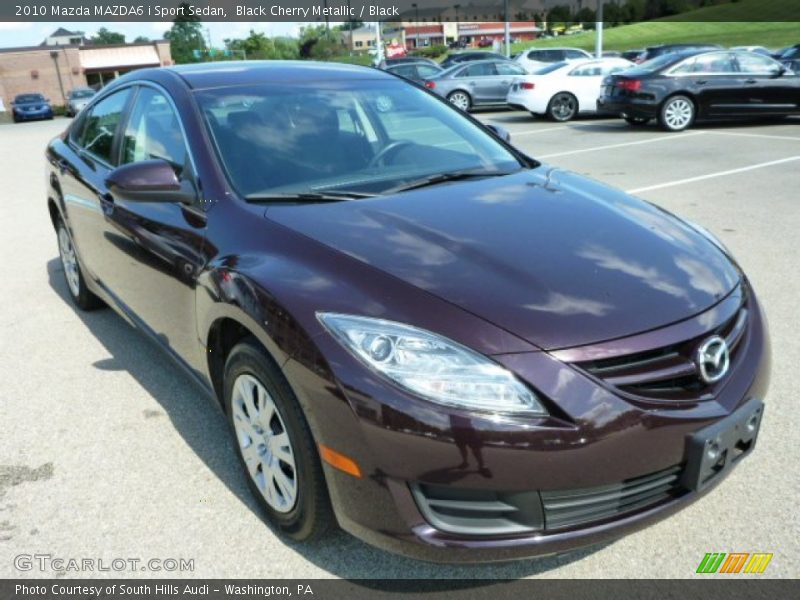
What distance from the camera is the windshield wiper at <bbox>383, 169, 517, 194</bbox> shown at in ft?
9.98

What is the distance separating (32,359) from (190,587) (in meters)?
2.55

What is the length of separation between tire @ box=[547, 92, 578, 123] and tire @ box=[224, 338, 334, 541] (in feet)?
49.9

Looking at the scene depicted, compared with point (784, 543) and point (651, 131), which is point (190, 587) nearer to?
point (784, 543)

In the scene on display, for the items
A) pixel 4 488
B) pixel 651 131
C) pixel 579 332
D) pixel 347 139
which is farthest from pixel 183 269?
pixel 651 131

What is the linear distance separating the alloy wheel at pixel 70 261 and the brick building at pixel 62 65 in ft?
183

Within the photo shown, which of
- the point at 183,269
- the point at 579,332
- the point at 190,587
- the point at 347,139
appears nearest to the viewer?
the point at 579,332

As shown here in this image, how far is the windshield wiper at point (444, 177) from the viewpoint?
120 inches

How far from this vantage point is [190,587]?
2377mm

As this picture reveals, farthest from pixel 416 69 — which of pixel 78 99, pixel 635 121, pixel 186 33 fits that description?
pixel 186 33

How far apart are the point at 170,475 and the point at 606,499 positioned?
1833 millimetres

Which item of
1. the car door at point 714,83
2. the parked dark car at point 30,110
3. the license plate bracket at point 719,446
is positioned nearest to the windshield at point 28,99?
the parked dark car at point 30,110

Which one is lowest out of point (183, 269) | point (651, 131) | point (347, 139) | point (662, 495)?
point (651, 131)

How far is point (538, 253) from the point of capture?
2463 millimetres

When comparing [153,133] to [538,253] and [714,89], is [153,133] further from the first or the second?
[714,89]
